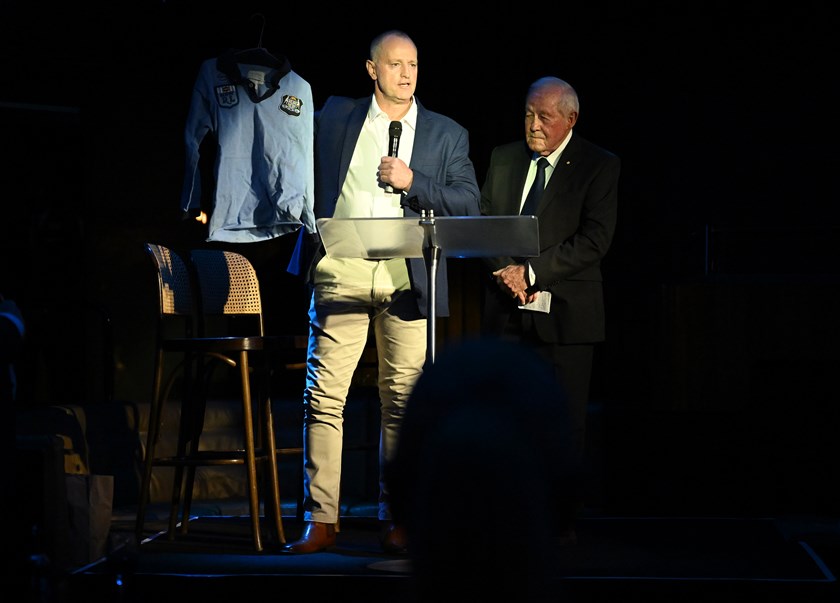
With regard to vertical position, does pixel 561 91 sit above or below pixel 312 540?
above

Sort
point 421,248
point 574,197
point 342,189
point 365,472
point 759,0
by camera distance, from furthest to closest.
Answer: point 759,0, point 365,472, point 574,197, point 342,189, point 421,248

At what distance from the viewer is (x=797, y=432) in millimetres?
4953

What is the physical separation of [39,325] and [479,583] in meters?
5.82

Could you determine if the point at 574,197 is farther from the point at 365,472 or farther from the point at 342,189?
the point at 365,472

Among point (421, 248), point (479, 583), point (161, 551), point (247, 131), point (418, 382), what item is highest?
point (247, 131)

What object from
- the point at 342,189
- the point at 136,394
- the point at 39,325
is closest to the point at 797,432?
the point at 342,189

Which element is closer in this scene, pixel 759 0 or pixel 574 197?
pixel 574 197

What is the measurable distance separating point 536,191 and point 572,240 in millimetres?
230

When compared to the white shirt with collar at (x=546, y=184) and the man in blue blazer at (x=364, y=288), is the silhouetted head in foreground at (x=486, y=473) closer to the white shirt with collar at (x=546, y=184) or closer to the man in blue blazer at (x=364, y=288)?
the man in blue blazer at (x=364, y=288)

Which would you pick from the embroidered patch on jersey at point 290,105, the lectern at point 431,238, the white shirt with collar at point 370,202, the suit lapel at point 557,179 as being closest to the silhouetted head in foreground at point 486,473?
the lectern at point 431,238

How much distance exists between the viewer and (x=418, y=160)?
365 cm

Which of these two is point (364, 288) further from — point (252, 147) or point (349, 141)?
point (252, 147)

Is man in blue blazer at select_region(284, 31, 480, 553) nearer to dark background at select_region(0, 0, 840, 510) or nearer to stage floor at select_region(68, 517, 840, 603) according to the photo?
stage floor at select_region(68, 517, 840, 603)

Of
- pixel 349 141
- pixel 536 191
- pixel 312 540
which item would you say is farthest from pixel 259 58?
pixel 312 540
